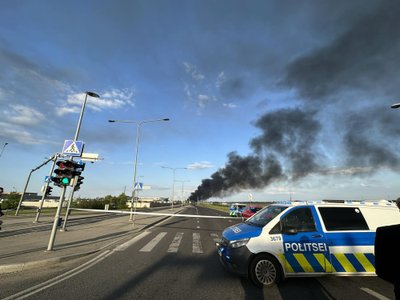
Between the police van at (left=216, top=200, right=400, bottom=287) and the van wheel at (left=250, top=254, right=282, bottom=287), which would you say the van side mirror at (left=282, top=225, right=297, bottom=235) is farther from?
the van wheel at (left=250, top=254, right=282, bottom=287)

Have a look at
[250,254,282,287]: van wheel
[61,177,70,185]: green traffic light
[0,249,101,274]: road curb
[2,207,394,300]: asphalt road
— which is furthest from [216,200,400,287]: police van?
[61,177,70,185]: green traffic light

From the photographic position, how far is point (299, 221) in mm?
6359

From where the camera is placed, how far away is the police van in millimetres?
5930

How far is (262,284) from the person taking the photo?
5859mm

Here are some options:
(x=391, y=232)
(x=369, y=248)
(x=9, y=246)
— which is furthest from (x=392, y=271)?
(x=9, y=246)

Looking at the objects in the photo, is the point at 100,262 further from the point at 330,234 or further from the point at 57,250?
the point at 330,234

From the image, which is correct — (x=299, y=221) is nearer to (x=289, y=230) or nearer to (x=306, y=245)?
(x=289, y=230)

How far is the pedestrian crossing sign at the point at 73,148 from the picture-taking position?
33.9 ft

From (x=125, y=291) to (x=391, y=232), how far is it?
15.1 ft

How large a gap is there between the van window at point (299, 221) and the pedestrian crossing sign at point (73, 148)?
7.54 metres

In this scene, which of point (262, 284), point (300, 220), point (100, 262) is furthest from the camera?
point (100, 262)

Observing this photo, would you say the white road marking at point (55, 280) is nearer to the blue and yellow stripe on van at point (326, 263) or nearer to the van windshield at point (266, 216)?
the van windshield at point (266, 216)

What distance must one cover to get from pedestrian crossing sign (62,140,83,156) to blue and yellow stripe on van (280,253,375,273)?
7892 mm

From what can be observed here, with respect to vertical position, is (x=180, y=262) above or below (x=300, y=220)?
below
